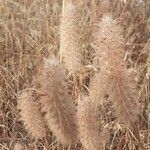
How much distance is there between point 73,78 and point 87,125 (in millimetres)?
587

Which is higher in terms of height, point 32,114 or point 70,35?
point 70,35

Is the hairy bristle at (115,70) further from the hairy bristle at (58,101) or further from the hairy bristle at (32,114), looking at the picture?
the hairy bristle at (32,114)

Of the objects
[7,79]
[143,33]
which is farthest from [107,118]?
[143,33]

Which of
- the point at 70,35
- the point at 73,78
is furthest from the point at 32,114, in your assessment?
the point at 73,78

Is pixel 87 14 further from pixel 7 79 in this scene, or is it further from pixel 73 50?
pixel 73 50

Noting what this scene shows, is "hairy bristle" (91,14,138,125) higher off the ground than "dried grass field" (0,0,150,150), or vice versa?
"hairy bristle" (91,14,138,125)

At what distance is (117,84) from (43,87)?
22 cm

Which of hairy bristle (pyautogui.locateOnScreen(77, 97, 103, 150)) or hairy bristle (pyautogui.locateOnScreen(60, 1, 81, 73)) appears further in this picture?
hairy bristle (pyautogui.locateOnScreen(60, 1, 81, 73))

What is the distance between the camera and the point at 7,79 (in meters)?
2.15

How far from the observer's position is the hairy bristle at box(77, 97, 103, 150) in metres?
1.27

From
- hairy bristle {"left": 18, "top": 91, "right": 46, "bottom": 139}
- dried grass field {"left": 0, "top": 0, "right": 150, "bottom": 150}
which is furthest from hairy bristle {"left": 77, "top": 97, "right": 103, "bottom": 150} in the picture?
hairy bristle {"left": 18, "top": 91, "right": 46, "bottom": 139}

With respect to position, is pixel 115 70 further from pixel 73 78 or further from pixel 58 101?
pixel 73 78

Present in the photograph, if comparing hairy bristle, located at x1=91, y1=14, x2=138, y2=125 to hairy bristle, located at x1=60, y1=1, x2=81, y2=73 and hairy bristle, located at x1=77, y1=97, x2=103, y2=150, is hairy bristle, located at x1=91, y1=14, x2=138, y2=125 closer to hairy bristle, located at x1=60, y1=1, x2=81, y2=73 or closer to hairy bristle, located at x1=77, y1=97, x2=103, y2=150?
hairy bristle, located at x1=77, y1=97, x2=103, y2=150

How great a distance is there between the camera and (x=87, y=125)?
128 cm
